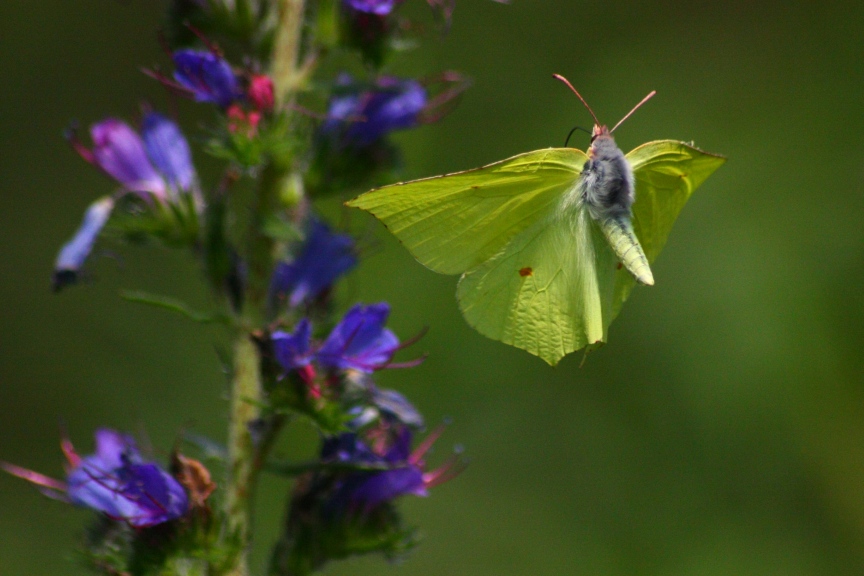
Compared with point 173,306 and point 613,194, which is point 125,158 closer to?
point 173,306

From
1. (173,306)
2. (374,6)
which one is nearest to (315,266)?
(173,306)

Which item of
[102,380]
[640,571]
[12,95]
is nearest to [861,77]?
[640,571]

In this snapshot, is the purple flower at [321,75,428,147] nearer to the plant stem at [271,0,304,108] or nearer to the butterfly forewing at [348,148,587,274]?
the plant stem at [271,0,304,108]

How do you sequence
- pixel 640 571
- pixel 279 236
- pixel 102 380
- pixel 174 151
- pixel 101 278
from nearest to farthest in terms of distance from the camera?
pixel 279 236 → pixel 174 151 → pixel 640 571 → pixel 102 380 → pixel 101 278

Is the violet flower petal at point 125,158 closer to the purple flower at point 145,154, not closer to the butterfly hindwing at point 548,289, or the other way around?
the purple flower at point 145,154

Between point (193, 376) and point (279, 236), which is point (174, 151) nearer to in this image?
point (279, 236)

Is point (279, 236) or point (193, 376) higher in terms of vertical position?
point (193, 376)

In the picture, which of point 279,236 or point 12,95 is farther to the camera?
point 12,95
